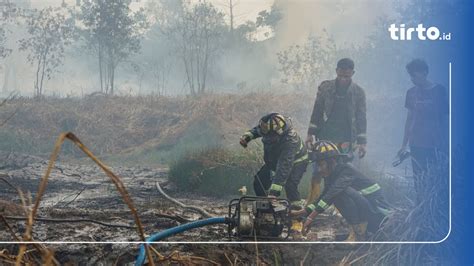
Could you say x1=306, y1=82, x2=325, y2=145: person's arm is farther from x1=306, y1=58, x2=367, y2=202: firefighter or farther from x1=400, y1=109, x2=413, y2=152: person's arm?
x1=400, y1=109, x2=413, y2=152: person's arm

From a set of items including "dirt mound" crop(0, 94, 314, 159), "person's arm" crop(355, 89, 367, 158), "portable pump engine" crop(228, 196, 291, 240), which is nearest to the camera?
"dirt mound" crop(0, 94, 314, 159)

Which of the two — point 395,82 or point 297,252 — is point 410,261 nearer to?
point 297,252

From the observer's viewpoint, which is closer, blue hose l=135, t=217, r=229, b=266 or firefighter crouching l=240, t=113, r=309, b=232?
blue hose l=135, t=217, r=229, b=266

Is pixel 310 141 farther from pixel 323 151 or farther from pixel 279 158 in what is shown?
pixel 279 158

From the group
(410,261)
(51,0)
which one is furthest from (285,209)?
(51,0)

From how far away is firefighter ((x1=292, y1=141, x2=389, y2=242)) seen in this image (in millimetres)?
3436

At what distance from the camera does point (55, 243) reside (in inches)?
127

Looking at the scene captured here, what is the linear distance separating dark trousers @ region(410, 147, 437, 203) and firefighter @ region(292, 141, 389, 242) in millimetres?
229

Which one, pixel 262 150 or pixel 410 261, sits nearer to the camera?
pixel 410 261

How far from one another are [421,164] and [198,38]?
156 centimetres

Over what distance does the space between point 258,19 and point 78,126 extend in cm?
123

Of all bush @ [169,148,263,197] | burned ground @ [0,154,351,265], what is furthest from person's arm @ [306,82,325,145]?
burned ground @ [0,154,351,265]

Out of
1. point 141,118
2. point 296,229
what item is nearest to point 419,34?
point 296,229

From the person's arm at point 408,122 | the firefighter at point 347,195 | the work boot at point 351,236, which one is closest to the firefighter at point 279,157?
the firefighter at point 347,195
